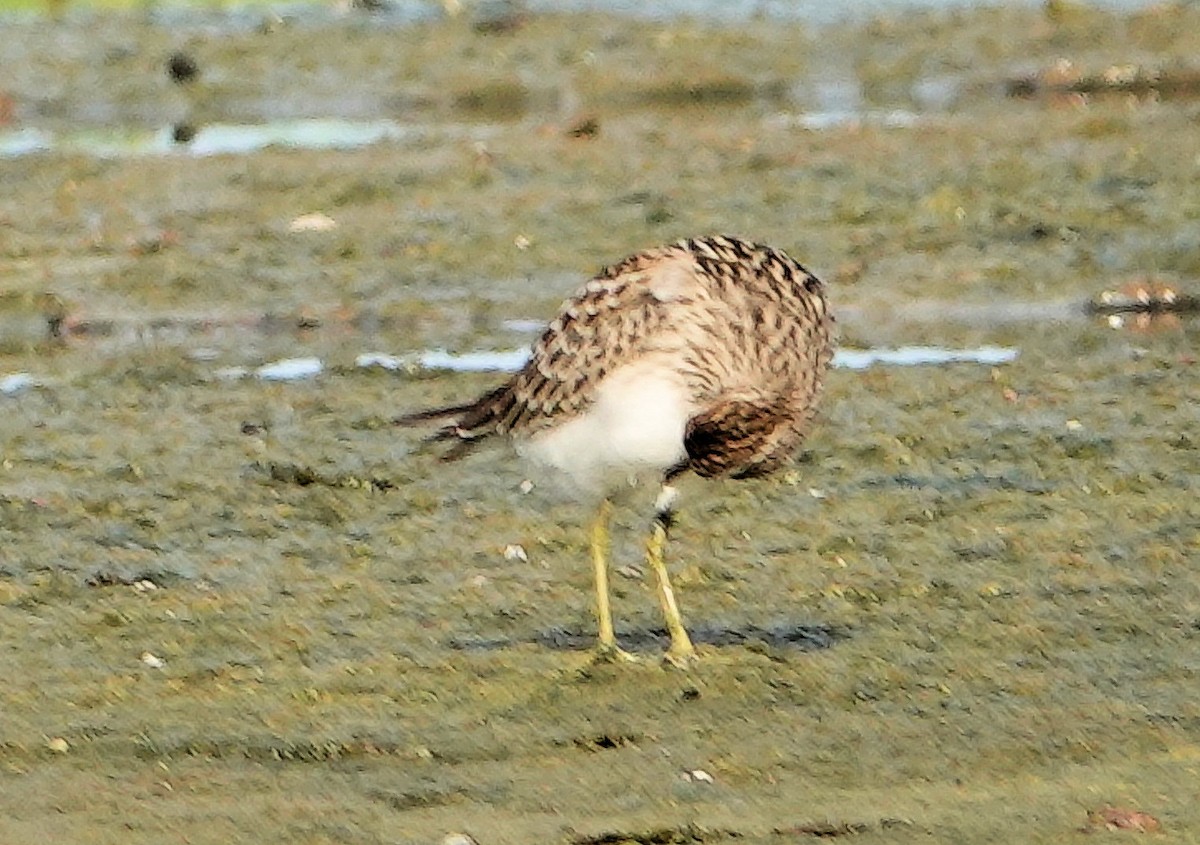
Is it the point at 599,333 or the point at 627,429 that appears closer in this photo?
the point at 627,429

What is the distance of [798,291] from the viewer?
6469 mm

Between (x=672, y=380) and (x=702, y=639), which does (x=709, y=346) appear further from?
(x=702, y=639)

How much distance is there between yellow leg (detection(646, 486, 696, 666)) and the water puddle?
7.74 m

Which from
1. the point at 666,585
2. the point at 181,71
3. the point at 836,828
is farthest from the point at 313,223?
the point at 836,828

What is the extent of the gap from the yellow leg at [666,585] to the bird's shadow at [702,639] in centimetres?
6

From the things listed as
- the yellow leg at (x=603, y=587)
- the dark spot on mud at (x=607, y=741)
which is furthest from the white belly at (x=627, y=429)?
the dark spot on mud at (x=607, y=741)

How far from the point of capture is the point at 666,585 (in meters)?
6.41

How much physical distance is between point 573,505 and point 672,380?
5.24ft

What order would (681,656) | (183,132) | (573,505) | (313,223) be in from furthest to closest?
(183,132), (313,223), (573,505), (681,656)

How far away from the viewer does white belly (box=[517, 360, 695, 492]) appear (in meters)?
6.11

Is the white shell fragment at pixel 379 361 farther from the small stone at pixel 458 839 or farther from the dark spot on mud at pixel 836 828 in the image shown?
the dark spot on mud at pixel 836 828

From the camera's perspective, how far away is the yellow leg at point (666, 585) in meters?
6.18

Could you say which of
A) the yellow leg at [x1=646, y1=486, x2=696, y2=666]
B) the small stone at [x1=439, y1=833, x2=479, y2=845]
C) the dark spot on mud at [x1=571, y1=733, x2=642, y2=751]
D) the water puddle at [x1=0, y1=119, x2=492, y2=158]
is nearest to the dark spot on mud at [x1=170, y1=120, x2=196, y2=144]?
the water puddle at [x1=0, y1=119, x2=492, y2=158]

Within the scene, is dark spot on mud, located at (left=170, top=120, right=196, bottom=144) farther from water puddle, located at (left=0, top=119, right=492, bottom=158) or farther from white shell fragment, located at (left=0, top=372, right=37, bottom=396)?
white shell fragment, located at (left=0, top=372, right=37, bottom=396)
